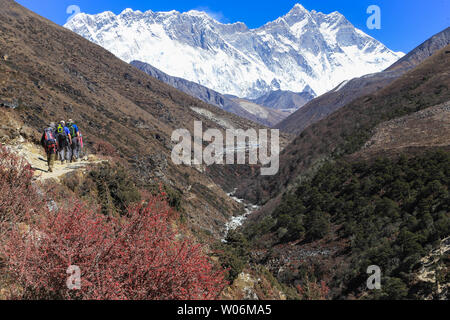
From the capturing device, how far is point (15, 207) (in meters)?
6.04

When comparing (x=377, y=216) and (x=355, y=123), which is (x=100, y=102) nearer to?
(x=355, y=123)

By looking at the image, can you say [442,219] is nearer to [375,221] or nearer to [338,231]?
[375,221]

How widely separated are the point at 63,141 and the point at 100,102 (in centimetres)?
3818

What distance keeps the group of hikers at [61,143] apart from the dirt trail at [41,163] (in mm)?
359

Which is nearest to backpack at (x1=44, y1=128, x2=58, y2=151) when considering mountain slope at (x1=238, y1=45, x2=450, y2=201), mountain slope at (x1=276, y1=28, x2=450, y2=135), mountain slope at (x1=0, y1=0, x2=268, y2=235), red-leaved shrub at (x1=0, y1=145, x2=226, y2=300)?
mountain slope at (x1=0, y1=0, x2=268, y2=235)

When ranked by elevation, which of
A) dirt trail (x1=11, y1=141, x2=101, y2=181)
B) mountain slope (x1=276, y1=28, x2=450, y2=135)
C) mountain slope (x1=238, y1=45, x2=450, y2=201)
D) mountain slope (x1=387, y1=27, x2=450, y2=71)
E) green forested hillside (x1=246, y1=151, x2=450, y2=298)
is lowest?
green forested hillside (x1=246, y1=151, x2=450, y2=298)

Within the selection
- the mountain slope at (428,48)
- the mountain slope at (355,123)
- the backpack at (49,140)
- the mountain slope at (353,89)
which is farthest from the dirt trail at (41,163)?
the mountain slope at (428,48)

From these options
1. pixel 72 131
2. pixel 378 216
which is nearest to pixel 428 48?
pixel 378 216

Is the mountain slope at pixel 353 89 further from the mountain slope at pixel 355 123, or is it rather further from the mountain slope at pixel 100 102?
the mountain slope at pixel 100 102

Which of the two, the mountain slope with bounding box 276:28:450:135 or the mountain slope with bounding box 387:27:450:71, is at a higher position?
the mountain slope with bounding box 387:27:450:71

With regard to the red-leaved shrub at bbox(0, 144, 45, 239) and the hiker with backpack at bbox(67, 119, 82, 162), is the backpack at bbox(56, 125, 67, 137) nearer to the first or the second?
the hiker with backpack at bbox(67, 119, 82, 162)

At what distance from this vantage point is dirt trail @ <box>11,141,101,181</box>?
34.4 feet

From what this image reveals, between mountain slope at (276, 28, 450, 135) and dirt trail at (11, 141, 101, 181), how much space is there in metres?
129
